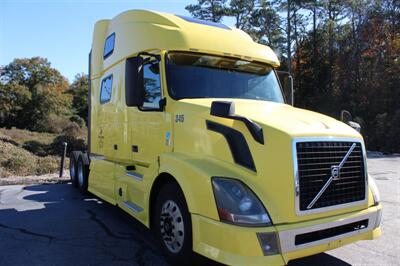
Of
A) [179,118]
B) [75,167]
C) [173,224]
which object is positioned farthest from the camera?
[75,167]

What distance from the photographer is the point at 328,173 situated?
13.5ft

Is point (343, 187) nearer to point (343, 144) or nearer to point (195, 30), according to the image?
point (343, 144)

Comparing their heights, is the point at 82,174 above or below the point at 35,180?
above

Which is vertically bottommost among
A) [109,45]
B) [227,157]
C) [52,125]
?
[227,157]

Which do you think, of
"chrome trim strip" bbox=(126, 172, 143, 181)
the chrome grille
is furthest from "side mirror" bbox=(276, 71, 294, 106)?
"chrome trim strip" bbox=(126, 172, 143, 181)

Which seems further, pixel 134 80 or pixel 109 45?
pixel 109 45

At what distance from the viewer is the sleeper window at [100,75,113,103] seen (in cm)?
729

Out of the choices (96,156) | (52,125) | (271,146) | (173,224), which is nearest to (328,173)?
(271,146)

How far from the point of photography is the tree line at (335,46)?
3331 cm

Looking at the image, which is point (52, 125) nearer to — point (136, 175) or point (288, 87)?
point (136, 175)

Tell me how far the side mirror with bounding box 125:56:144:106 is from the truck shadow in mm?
1965

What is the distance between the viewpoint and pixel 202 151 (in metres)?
4.45

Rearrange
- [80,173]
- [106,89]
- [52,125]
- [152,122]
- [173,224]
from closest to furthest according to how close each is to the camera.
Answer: [173,224] < [152,122] < [106,89] < [80,173] < [52,125]

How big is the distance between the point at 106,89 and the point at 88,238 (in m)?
2.94
